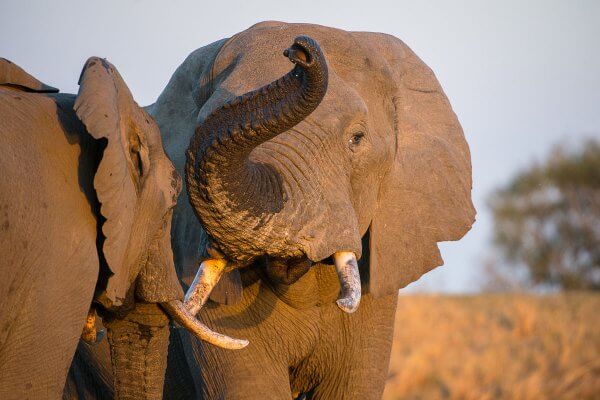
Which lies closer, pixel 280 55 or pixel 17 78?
pixel 17 78

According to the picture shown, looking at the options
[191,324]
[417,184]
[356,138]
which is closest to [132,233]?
[191,324]

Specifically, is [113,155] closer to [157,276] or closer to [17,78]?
[17,78]

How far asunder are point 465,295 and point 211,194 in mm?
11459

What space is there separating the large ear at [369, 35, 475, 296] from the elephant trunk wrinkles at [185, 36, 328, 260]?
0.87 m

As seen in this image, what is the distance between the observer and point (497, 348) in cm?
1126

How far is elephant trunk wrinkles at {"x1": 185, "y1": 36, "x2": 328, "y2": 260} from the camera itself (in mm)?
4211

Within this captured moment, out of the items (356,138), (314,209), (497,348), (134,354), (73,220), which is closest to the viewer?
A: (73,220)

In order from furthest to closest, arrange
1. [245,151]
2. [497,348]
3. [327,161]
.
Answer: [497,348], [327,161], [245,151]

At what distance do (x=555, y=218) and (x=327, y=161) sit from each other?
17.9 m

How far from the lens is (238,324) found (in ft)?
17.7

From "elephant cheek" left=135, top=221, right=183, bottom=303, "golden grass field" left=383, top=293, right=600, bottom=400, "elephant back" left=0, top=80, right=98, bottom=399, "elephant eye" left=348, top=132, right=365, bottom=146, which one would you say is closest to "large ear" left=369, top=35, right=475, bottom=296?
"elephant eye" left=348, top=132, right=365, bottom=146

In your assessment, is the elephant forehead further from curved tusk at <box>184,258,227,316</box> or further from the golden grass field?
the golden grass field

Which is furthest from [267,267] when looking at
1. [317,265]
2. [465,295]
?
[465,295]

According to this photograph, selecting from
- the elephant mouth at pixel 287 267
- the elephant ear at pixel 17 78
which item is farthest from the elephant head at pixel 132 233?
the elephant mouth at pixel 287 267
